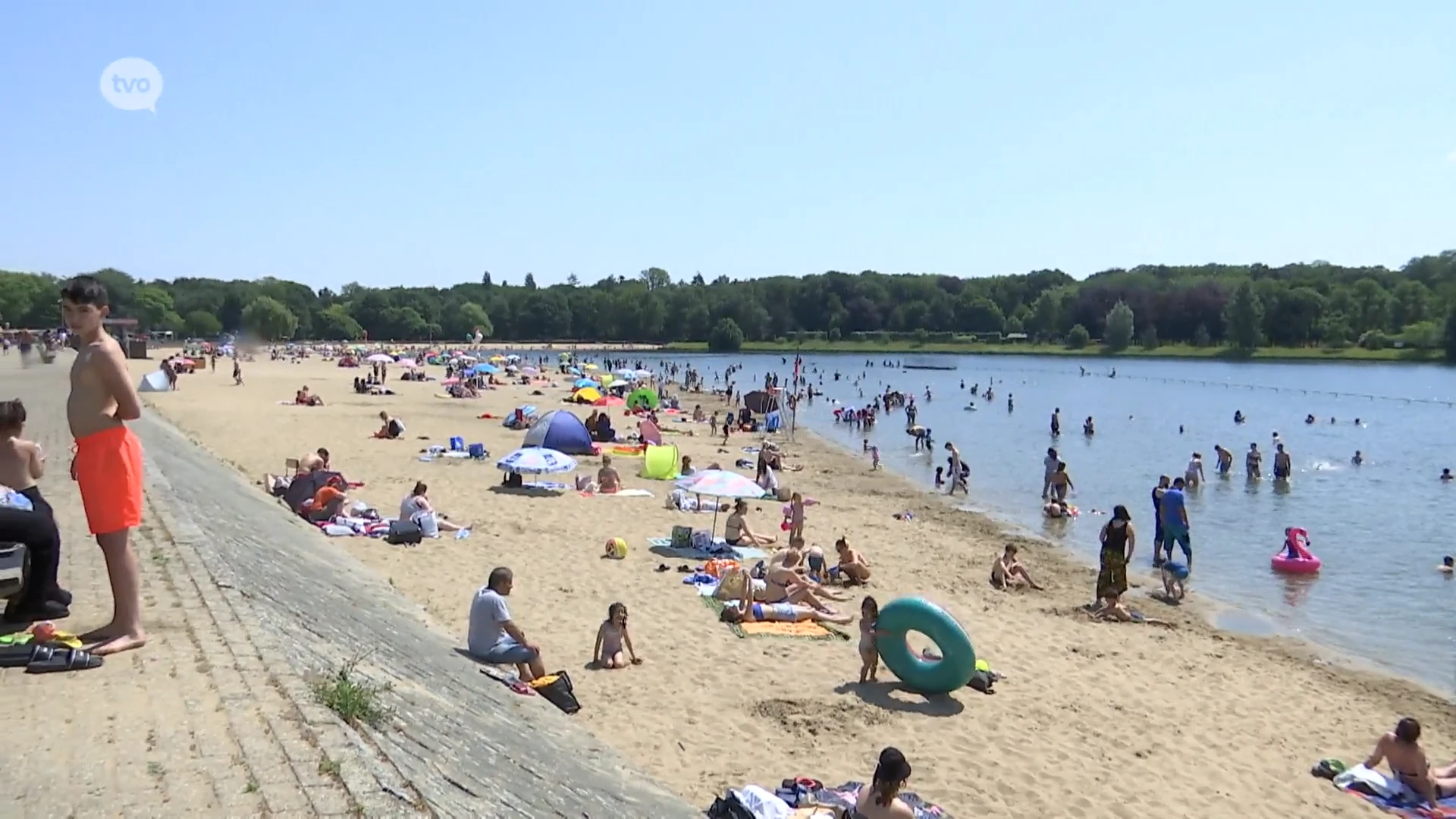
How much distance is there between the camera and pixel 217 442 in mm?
21922

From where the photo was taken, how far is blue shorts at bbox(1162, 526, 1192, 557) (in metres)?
16.2

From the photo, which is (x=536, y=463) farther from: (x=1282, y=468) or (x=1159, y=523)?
(x=1282, y=468)

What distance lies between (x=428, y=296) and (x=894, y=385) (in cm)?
8413

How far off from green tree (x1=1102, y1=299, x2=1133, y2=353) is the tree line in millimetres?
193

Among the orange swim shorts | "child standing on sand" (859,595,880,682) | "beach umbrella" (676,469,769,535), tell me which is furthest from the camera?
"beach umbrella" (676,469,769,535)

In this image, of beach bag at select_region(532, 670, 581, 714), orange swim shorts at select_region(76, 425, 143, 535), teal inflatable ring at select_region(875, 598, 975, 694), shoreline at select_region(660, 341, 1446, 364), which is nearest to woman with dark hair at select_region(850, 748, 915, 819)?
beach bag at select_region(532, 670, 581, 714)

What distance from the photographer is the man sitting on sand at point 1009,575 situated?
14.4m

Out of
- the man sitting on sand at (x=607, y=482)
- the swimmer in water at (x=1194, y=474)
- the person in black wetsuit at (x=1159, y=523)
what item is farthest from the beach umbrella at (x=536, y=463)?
the swimmer in water at (x=1194, y=474)

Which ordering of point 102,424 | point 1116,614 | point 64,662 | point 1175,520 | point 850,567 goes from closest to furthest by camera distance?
point 102,424 < point 64,662 < point 1116,614 < point 850,567 < point 1175,520

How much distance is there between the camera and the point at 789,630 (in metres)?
10.9

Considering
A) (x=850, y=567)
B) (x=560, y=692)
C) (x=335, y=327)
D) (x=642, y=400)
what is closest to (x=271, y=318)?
(x=335, y=327)

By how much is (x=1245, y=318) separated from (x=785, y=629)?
386 feet

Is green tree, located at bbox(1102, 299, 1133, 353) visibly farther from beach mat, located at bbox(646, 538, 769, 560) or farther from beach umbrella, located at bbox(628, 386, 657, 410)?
beach mat, located at bbox(646, 538, 769, 560)

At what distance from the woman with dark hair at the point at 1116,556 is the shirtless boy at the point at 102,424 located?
36.9ft
